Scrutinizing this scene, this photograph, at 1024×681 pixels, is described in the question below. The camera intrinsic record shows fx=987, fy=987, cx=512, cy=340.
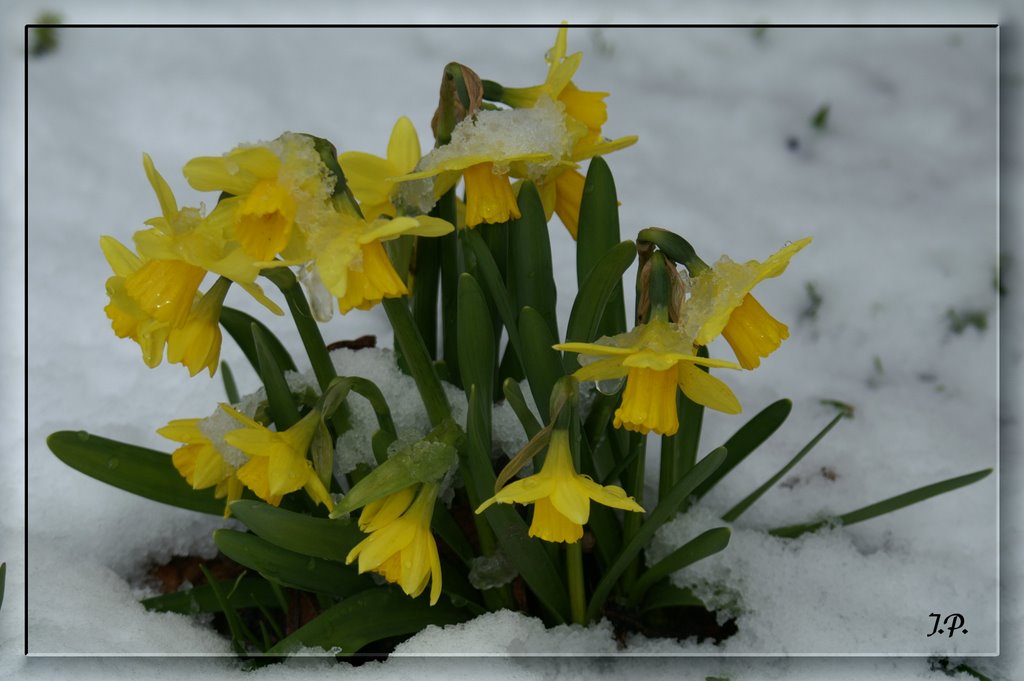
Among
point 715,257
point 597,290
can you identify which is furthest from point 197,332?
point 715,257

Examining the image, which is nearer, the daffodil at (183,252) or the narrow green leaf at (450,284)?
the daffodil at (183,252)

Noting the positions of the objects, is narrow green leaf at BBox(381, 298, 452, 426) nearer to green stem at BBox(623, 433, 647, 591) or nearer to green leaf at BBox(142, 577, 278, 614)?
green stem at BBox(623, 433, 647, 591)

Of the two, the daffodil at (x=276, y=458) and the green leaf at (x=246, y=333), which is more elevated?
the green leaf at (x=246, y=333)

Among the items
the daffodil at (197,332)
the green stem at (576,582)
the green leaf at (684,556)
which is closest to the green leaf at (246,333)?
the daffodil at (197,332)

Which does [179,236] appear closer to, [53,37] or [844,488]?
[844,488]

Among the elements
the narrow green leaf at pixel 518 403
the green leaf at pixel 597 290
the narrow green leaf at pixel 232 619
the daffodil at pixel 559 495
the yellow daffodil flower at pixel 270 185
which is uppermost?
the yellow daffodil flower at pixel 270 185

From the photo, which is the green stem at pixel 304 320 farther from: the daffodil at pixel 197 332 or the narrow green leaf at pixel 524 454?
the narrow green leaf at pixel 524 454
